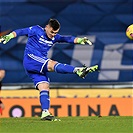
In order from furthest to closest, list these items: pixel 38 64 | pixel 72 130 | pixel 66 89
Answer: pixel 66 89 < pixel 38 64 < pixel 72 130

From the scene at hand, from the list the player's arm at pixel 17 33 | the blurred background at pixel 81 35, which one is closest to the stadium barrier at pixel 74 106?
the blurred background at pixel 81 35

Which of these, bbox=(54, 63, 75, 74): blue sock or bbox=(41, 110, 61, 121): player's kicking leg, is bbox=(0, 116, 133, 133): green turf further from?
bbox=(54, 63, 75, 74): blue sock

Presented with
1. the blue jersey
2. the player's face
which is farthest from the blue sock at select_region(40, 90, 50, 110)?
the player's face

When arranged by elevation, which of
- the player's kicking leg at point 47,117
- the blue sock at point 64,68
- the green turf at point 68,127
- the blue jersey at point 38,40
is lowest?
the green turf at point 68,127

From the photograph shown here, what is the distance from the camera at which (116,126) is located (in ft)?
31.6

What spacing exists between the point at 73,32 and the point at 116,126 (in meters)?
9.72

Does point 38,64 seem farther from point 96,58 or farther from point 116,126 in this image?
point 96,58

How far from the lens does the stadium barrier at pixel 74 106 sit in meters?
17.3

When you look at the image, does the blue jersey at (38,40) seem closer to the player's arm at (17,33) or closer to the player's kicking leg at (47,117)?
the player's arm at (17,33)

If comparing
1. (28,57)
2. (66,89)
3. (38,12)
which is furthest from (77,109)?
(28,57)

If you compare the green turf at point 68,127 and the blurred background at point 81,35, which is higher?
the blurred background at point 81,35

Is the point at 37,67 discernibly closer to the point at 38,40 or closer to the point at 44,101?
the point at 38,40

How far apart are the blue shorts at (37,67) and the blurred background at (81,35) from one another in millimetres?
7652

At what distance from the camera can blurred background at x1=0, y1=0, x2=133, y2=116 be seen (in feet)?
62.4
